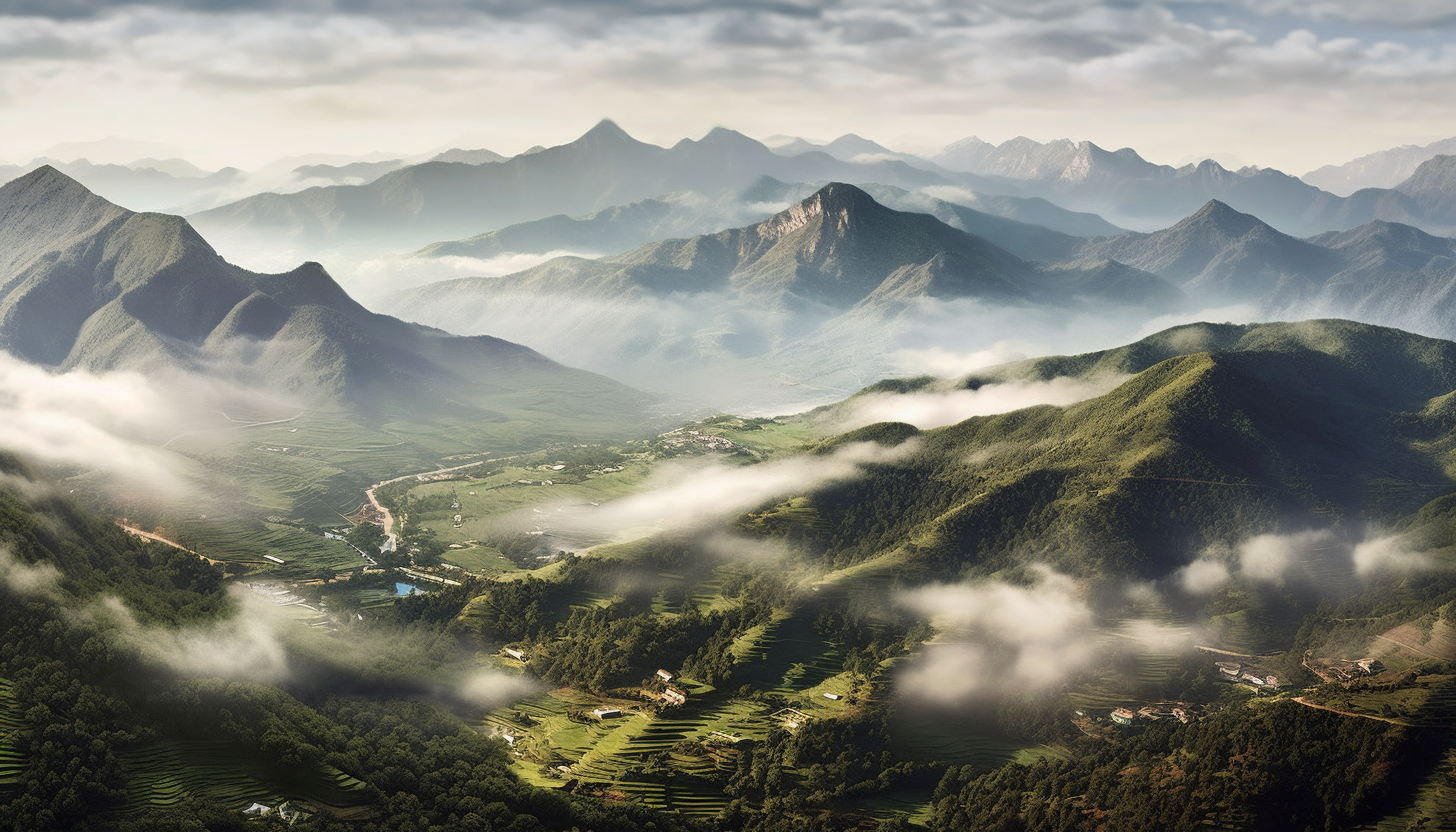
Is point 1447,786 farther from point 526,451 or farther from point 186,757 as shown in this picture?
point 526,451

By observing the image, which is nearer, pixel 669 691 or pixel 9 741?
pixel 9 741

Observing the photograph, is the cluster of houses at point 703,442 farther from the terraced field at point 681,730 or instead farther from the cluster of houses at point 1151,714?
the cluster of houses at point 1151,714

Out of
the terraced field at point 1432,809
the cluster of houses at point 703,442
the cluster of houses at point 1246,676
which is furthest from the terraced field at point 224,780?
the cluster of houses at point 703,442

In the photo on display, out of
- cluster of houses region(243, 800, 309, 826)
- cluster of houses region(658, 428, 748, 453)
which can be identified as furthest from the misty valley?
cluster of houses region(658, 428, 748, 453)

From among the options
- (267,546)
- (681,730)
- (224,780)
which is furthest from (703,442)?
(224,780)

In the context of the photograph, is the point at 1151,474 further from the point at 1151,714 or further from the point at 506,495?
the point at 506,495

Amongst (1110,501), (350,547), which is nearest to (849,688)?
(1110,501)
